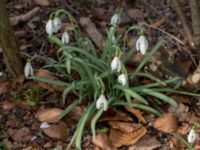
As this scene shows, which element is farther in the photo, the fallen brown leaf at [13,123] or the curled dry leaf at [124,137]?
the fallen brown leaf at [13,123]

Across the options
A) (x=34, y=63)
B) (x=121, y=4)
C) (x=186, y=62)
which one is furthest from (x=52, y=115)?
(x=121, y=4)

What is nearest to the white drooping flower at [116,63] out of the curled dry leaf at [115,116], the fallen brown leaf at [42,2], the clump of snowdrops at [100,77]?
the clump of snowdrops at [100,77]

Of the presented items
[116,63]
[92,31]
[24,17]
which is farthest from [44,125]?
[24,17]

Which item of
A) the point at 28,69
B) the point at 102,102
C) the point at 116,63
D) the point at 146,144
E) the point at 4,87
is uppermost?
the point at 116,63

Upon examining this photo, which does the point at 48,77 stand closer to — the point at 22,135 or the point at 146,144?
the point at 22,135

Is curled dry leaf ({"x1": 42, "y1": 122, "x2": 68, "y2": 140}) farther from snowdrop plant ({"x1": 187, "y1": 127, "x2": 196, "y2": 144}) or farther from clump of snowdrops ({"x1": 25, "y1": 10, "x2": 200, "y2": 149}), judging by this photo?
snowdrop plant ({"x1": 187, "y1": 127, "x2": 196, "y2": 144})

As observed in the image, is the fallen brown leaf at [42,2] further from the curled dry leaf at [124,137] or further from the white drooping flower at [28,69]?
the curled dry leaf at [124,137]
